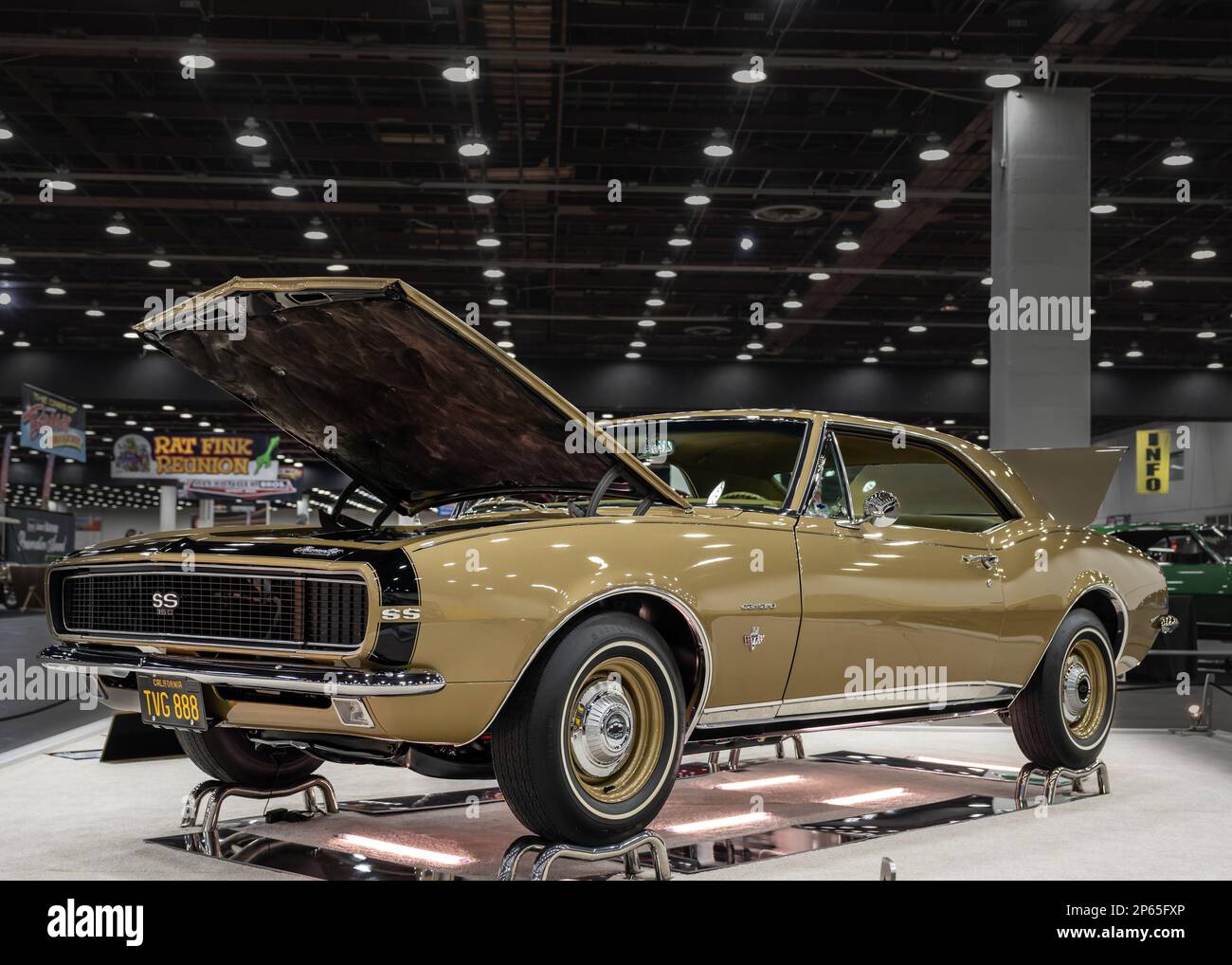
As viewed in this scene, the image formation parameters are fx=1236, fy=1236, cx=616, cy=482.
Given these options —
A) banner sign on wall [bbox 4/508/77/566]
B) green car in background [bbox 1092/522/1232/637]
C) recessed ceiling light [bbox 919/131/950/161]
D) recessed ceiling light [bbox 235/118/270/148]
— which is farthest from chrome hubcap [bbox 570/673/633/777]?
banner sign on wall [bbox 4/508/77/566]

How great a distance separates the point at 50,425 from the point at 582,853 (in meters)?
20.1

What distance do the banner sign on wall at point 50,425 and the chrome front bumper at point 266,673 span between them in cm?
1777

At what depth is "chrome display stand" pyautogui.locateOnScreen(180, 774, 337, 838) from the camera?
172 inches

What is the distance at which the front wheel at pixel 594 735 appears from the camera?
11.2 ft

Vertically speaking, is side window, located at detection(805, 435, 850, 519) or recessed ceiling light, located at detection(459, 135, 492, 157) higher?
recessed ceiling light, located at detection(459, 135, 492, 157)

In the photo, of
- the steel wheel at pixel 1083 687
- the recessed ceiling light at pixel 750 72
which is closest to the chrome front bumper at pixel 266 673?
the steel wheel at pixel 1083 687

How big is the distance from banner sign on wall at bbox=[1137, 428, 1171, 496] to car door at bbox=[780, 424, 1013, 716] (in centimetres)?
2687

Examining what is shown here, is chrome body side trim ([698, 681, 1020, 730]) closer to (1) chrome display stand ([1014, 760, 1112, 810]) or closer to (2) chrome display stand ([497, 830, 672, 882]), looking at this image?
(1) chrome display stand ([1014, 760, 1112, 810])

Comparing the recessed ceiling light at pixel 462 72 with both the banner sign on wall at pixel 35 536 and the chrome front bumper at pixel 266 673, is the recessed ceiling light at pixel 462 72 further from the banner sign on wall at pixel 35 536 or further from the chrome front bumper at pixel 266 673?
the banner sign on wall at pixel 35 536

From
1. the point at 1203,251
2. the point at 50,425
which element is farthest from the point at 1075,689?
the point at 50,425

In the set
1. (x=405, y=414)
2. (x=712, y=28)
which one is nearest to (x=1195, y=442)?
(x=712, y=28)

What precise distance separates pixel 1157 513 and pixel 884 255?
1912cm

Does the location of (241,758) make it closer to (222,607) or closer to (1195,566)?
(222,607)

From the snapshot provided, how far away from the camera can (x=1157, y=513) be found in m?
34.1
